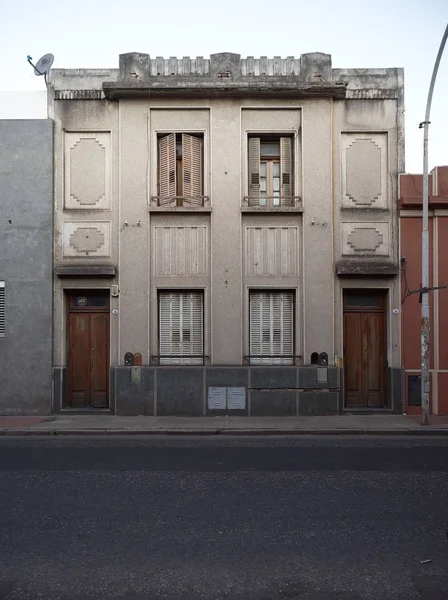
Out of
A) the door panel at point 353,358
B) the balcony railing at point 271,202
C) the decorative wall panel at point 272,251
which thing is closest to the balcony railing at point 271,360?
the door panel at point 353,358

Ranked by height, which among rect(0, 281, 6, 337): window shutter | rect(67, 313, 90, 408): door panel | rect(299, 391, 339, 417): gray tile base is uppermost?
rect(0, 281, 6, 337): window shutter

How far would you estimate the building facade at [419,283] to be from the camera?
15250 millimetres

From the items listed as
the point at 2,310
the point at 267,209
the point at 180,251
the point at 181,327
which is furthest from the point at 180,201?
the point at 2,310

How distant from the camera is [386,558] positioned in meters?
5.25

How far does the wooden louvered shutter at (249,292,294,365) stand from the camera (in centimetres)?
1542

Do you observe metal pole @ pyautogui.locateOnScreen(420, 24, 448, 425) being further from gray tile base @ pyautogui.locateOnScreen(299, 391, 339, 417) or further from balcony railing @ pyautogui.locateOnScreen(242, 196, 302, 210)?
balcony railing @ pyautogui.locateOnScreen(242, 196, 302, 210)

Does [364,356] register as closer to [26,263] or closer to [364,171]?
[364,171]

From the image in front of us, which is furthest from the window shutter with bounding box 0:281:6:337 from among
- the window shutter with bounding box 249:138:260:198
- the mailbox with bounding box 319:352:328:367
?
the mailbox with bounding box 319:352:328:367

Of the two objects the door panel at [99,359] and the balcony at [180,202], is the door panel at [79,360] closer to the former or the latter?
the door panel at [99,359]

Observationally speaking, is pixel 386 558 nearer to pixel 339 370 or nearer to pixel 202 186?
pixel 339 370

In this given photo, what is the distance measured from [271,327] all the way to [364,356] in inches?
103

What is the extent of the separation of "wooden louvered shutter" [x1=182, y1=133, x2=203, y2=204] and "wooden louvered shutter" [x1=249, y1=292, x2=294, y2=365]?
3.15m

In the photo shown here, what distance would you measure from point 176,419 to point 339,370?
436 cm

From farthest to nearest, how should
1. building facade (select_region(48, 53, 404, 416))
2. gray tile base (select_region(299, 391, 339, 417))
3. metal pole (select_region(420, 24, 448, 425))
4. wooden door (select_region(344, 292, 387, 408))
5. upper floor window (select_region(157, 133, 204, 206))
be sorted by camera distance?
wooden door (select_region(344, 292, 387, 408)) < upper floor window (select_region(157, 133, 204, 206)) < building facade (select_region(48, 53, 404, 416)) < gray tile base (select_region(299, 391, 339, 417)) < metal pole (select_region(420, 24, 448, 425))
